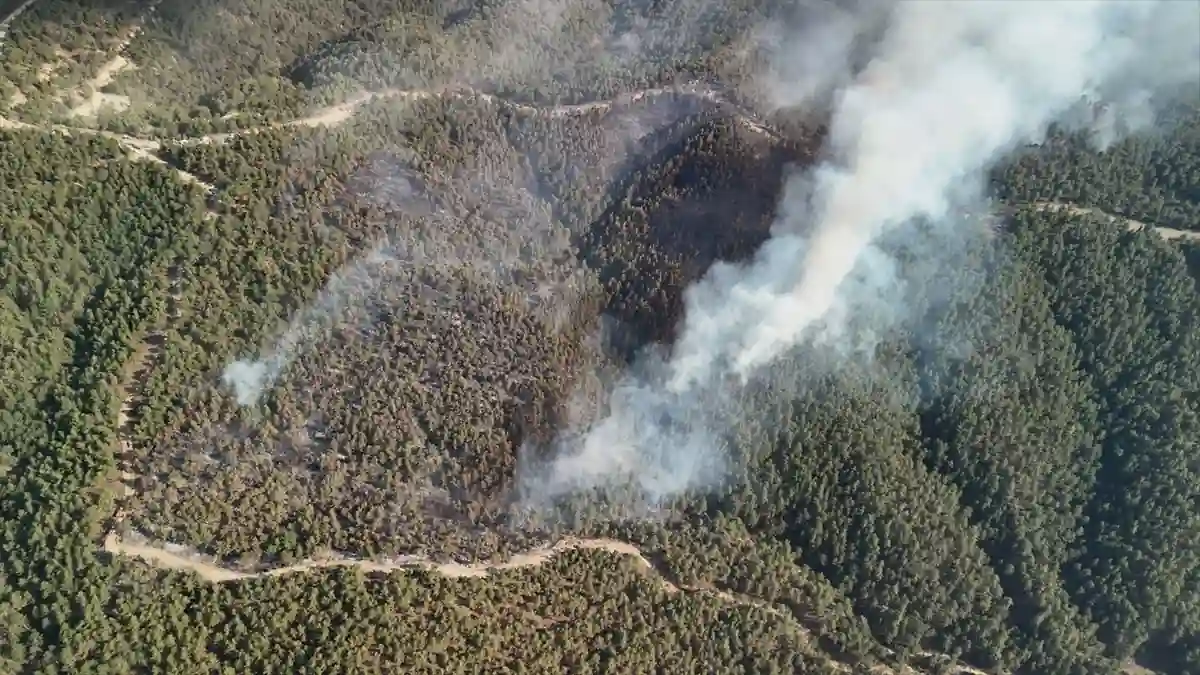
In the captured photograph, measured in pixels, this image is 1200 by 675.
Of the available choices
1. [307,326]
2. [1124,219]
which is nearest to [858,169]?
[1124,219]

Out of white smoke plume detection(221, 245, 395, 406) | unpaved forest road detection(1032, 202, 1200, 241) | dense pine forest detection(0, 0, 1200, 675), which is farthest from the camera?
unpaved forest road detection(1032, 202, 1200, 241)

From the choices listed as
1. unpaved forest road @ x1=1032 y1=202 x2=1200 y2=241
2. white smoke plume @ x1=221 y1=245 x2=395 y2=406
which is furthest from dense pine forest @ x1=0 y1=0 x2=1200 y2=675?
unpaved forest road @ x1=1032 y1=202 x2=1200 y2=241

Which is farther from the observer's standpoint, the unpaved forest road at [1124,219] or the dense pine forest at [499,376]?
the unpaved forest road at [1124,219]

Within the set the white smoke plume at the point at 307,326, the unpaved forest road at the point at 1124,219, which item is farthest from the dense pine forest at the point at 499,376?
the unpaved forest road at the point at 1124,219

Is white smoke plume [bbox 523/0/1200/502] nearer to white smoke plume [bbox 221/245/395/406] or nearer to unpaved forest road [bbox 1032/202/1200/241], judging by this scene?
unpaved forest road [bbox 1032/202/1200/241]

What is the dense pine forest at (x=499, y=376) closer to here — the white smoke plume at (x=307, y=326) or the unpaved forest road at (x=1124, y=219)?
the white smoke plume at (x=307, y=326)

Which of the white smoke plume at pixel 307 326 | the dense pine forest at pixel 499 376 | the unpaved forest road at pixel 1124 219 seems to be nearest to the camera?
the dense pine forest at pixel 499 376

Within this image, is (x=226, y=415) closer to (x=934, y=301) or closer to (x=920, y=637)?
(x=920, y=637)
